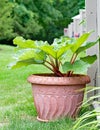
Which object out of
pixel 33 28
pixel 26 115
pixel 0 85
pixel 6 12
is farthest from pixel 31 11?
pixel 26 115

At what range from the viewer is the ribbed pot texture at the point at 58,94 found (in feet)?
10.9

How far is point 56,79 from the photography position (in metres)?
3.32

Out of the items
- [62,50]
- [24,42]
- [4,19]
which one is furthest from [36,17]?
[62,50]

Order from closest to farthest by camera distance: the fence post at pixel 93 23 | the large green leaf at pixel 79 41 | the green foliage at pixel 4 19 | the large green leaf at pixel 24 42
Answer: the large green leaf at pixel 79 41 → the large green leaf at pixel 24 42 → the fence post at pixel 93 23 → the green foliage at pixel 4 19

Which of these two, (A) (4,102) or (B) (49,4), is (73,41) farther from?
(B) (49,4)

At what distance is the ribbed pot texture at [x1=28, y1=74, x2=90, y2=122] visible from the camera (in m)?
3.32

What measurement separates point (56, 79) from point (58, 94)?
0.41 ft

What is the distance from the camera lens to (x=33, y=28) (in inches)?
939

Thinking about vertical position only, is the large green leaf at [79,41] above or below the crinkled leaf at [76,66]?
above

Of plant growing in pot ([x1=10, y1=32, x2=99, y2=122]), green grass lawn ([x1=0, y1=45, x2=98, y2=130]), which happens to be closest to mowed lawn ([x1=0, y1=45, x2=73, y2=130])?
green grass lawn ([x1=0, y1=45, x2=98, y2=130])

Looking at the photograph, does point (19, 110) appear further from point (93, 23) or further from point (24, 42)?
point (93, 23)

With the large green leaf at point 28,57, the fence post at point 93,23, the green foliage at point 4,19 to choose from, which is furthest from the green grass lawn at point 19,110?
the green foliage at point 4,19

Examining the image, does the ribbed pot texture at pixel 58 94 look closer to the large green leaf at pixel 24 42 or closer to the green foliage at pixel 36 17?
the large green leaf at pixel 24 42

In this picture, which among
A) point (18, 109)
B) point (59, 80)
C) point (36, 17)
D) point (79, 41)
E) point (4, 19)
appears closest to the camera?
point (79, 41)
